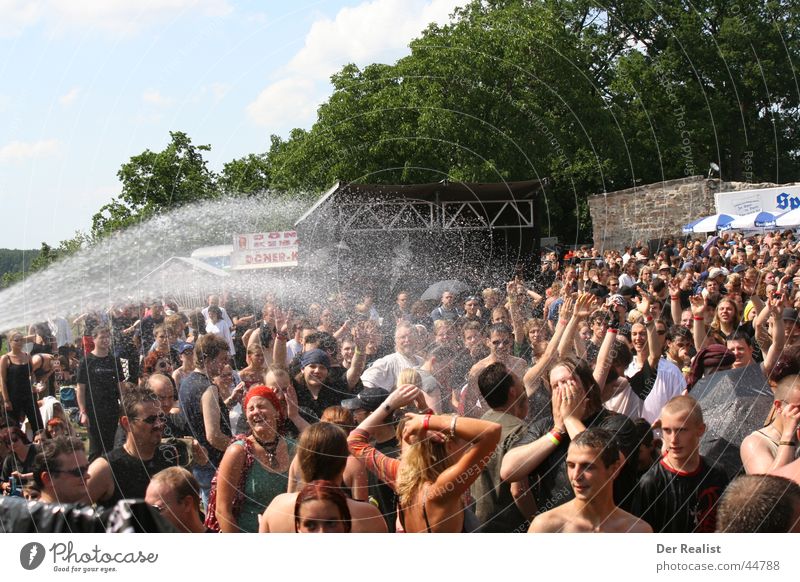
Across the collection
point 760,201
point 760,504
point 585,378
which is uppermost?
point 760,201

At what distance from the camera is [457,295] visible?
1492 centimetres

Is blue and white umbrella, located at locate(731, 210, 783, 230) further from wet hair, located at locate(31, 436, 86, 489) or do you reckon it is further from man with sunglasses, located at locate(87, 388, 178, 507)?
wet hair, located at locate(31, 436, 86, 489)

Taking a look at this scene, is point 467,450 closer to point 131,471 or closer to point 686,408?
point 686,408

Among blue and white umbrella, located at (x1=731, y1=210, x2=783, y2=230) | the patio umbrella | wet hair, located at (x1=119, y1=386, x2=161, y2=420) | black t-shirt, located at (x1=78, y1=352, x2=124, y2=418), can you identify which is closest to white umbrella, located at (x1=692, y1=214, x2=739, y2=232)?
blue and white umbrella, located at (x1=731, y1=210, x2=783, y2=230)

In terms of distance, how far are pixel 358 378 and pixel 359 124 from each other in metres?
3.93

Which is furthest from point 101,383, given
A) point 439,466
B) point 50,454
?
point 439,466

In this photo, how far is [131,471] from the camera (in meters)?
5.95

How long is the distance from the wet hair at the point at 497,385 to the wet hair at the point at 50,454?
2.57 m

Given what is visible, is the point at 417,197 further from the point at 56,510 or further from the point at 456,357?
the point at 56,510

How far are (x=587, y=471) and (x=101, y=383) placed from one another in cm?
676

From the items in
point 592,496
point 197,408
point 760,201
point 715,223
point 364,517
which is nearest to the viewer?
point 592,496

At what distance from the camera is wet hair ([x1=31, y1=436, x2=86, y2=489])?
17.5 ft

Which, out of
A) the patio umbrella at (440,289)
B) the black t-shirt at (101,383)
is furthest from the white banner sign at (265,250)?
the black t-shirt at (101,383)
